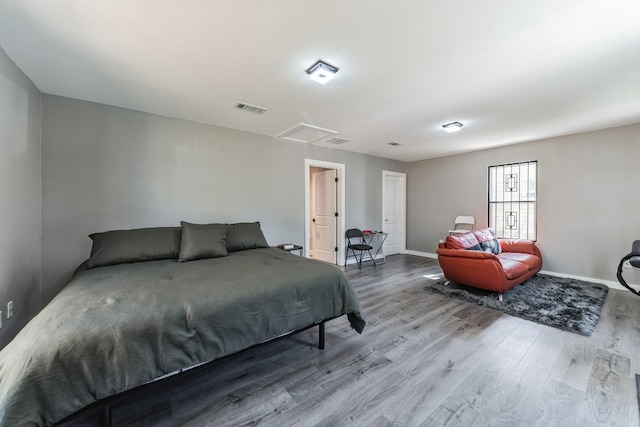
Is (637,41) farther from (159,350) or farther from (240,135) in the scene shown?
(240,135)

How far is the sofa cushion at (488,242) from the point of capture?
4.13m

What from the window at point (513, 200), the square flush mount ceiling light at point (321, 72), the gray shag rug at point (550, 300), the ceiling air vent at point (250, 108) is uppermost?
the ceiling air vent at point (250, 108)

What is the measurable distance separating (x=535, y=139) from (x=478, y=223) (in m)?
1.87

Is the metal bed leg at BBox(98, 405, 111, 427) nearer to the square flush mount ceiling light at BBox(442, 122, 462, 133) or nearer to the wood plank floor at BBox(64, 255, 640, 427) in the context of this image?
the wood plank floor at BBox(64, 255, 640, 427)

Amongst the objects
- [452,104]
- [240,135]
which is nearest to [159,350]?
[240,135]

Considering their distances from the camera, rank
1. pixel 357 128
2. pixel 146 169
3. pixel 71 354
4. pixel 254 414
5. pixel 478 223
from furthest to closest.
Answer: pixel 478 223
pixel 357 128
pixel 146 169
pixel 254 414
pixel 71 354

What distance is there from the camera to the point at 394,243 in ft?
21.7

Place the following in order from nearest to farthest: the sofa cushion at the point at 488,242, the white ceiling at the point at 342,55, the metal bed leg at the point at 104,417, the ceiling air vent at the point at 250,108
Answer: the metal bed leg at the point at 104,417 → the white ceiling at the point at 342,55 → the ceiling air vent at the point at 250,108 → the sofa cushion at the point at 488,242

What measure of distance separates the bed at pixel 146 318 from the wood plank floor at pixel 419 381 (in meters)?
0.34

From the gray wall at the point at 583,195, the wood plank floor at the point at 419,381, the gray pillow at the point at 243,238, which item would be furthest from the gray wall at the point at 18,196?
the gray wall at the point at 583,195

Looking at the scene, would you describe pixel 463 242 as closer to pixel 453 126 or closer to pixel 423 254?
pixel 453 126

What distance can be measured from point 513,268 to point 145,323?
4186 mm

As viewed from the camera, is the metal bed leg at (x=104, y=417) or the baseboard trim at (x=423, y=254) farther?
the baseboard trim at (x=423, y=254)

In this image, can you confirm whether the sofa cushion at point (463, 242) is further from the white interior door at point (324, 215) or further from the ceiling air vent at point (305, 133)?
the ceiling air vent at point (305, 133)
